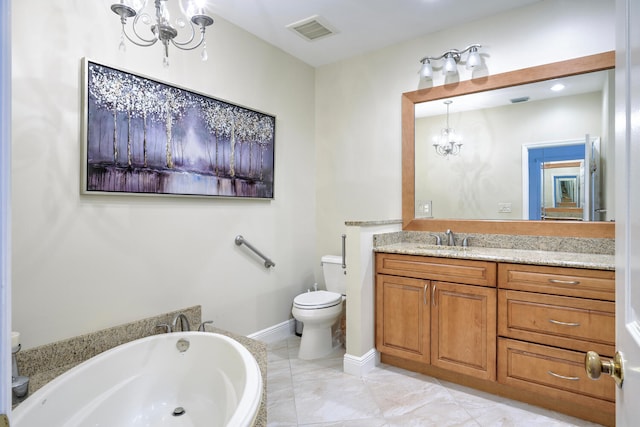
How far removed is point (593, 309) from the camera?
1863 mm

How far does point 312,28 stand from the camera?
9.30 ft

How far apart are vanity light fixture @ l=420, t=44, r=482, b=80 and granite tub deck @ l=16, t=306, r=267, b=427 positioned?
8.00 feet

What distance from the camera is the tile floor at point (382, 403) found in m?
1.96

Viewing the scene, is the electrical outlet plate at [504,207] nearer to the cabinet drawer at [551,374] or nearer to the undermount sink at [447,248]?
the undermount sink at [447,248]

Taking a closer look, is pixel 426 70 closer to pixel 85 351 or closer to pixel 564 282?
pixel 564 282

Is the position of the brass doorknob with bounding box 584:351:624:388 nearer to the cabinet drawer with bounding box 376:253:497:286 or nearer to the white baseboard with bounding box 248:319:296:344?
the cabinet drawer with bounding box 376:253:497:286

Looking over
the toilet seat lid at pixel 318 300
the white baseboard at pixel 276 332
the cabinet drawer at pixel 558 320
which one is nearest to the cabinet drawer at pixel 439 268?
the cabinet drawer at pixel 558 320

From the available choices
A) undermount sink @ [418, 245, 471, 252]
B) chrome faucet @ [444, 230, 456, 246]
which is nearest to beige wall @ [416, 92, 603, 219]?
chrome faucet @ [444, 230, 456, 246]

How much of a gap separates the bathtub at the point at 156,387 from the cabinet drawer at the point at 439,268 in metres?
1.22

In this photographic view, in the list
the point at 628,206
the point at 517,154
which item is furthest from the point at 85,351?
the point at 517,154

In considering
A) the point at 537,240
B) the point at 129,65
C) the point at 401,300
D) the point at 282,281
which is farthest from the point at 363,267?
the point at 129,65

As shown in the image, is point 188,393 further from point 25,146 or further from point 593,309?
point 593,309

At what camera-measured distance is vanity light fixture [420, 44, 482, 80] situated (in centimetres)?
263

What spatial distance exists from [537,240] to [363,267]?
126 centimetres
